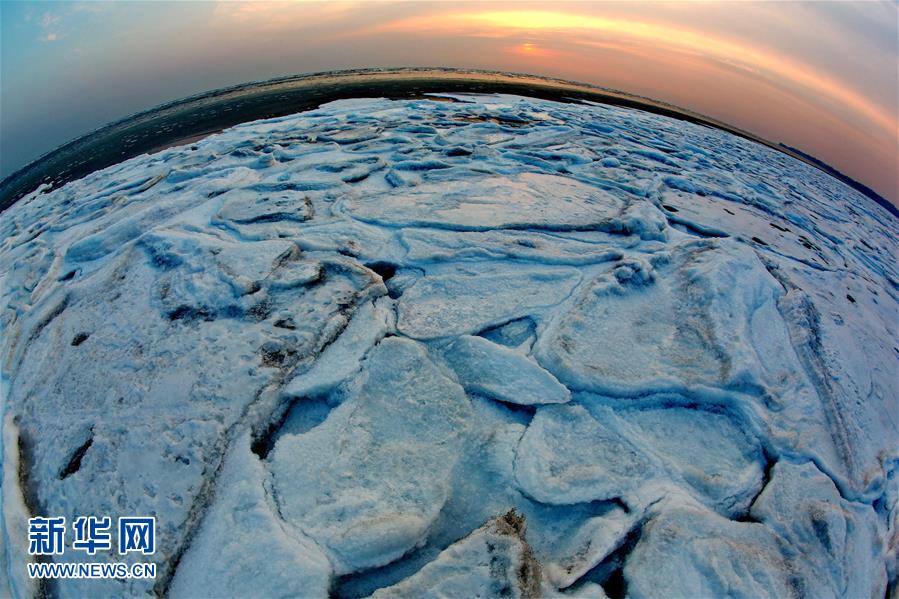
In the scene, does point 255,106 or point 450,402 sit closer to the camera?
point 450,402

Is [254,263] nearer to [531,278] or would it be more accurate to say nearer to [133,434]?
[133,434]

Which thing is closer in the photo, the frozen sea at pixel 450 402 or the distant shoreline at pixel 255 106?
the frozen sea at pixel 450 402

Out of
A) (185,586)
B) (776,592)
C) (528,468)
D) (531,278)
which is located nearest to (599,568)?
(528,468)

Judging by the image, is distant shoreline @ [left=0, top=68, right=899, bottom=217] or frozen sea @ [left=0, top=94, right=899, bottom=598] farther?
distant shoreline @ [left=0, top=68, right=899, bottom=217]
